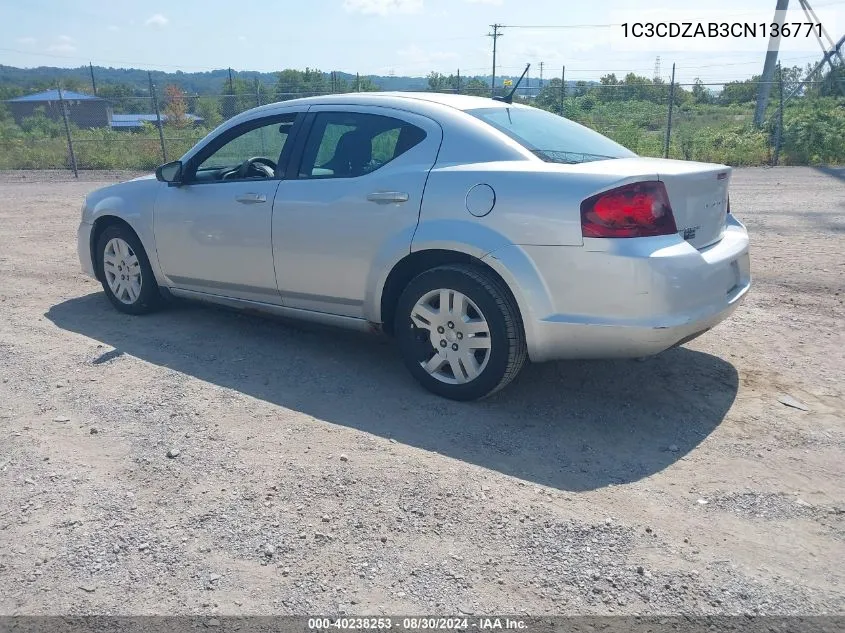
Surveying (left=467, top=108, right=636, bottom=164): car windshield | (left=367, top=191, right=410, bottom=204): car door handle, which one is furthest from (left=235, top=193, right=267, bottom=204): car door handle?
(left=467, top=108, right=636, bottom=164): car windshield

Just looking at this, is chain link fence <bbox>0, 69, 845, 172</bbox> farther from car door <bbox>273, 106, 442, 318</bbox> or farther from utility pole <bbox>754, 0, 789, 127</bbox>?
car door <bbox>273, 106, 442, 318</bbox>

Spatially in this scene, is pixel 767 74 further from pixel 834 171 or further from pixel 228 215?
pixel 228 215

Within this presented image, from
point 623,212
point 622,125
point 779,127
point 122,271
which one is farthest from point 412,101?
point 622,125

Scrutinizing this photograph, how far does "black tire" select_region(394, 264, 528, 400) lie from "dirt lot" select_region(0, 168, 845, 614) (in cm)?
12

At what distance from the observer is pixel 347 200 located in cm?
463

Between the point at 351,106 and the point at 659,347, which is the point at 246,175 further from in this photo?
the point at 659,347

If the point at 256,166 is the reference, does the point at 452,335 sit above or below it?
below

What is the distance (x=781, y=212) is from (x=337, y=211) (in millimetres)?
8119

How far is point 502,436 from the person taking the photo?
3.96 metres

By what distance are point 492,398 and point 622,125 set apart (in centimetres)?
1703

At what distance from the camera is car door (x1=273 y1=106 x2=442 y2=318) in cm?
444

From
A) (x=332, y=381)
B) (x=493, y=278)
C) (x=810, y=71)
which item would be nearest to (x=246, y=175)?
(x=332, y=381)

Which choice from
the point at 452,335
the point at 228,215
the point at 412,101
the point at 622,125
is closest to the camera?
the point at 452,335

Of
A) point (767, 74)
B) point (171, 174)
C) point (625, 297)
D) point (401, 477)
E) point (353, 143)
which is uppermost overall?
point (767, 74)
